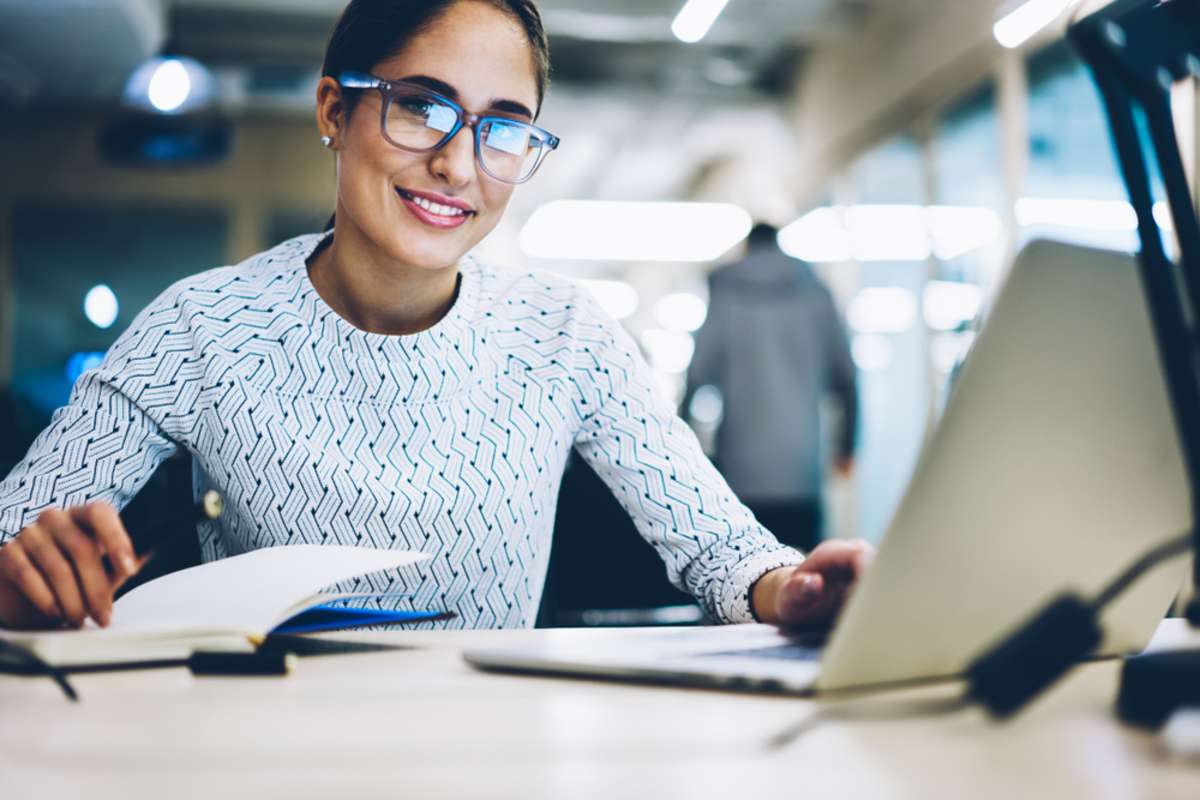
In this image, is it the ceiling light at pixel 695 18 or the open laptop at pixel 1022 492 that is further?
the ceiling light at pixel 695 18

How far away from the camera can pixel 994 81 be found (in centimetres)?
520

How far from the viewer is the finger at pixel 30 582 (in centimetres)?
74

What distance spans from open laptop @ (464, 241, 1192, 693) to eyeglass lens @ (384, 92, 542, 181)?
0.73m

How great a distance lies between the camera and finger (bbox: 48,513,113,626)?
2.37ft

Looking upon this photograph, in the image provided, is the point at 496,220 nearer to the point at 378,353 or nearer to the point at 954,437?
the point at 378,353

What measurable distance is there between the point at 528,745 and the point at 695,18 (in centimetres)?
584

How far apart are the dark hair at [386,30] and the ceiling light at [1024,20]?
370 cm

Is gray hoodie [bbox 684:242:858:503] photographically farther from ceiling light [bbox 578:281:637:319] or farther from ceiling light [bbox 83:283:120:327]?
ceiling light [bbox 578:281:637:319]

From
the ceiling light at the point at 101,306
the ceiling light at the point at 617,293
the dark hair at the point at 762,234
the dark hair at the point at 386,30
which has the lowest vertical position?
the dark hair at the point at 386,30

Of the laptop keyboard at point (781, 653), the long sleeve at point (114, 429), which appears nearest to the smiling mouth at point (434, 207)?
the long sleeve at point (114, 429)

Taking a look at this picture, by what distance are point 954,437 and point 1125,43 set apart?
26cm

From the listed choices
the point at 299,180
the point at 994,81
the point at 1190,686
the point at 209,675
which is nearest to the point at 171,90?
the point at 299,180

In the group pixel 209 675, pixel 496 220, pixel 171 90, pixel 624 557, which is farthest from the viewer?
pixel 171 90

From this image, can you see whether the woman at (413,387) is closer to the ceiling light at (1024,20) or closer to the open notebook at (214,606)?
the open notebook at (214,606)
